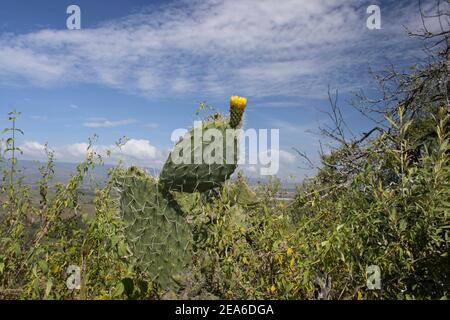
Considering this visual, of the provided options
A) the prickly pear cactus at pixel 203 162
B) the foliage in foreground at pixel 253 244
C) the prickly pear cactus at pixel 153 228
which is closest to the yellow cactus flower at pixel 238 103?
the prickly pear cactus at pixel 203 162

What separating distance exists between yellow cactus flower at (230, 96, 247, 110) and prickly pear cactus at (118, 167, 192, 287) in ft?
3.19

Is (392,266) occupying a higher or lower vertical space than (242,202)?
lower

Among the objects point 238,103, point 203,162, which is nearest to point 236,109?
point 238,103

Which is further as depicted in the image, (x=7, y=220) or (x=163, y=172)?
(x=163, y=172)

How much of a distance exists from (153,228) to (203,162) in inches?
28.3

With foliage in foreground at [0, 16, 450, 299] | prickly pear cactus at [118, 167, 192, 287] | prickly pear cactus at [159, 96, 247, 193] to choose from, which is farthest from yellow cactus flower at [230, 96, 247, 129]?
prickly pear cactus at [118, 167, 192, 287]

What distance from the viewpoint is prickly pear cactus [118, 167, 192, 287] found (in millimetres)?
3115

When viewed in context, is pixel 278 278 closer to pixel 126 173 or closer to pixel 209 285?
pixel 209 285

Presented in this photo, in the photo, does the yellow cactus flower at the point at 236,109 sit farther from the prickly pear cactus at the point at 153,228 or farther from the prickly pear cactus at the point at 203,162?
the prickly pear cactus at the point at 153,228

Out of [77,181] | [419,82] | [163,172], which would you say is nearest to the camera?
[77,181]
